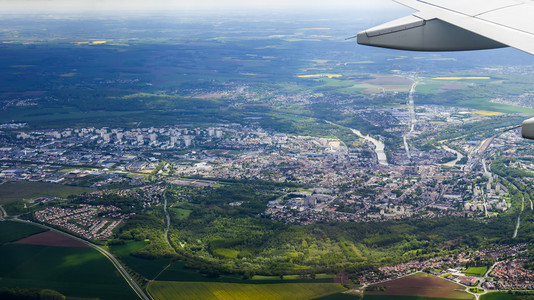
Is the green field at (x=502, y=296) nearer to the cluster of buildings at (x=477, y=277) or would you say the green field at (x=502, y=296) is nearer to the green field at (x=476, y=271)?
the cluster of buildings at (x=477, y=277)

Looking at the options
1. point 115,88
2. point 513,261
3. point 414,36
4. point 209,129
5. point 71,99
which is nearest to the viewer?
point 414,36

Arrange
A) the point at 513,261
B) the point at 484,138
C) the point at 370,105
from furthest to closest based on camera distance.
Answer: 1. the point at 370,105
2. the point at 484,138
3. the point at 513,261

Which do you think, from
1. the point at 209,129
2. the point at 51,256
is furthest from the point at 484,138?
the point at 51,256

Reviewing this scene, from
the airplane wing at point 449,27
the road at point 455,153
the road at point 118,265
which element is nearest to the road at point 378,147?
the road at point 455,153

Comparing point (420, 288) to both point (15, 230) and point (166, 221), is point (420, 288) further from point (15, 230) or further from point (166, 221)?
point (15, 230)

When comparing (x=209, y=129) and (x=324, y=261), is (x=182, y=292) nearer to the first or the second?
(x=324, y=261)

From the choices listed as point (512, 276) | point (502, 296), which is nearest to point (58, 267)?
point (502, 296)
